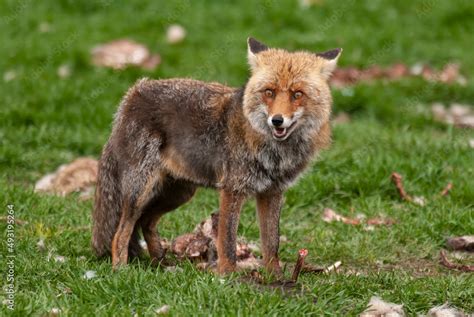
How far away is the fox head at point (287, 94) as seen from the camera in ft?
20.7

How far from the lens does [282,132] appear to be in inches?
249

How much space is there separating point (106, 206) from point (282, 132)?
1.75 meters

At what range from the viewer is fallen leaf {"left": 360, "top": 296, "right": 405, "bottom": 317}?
19.2 ft

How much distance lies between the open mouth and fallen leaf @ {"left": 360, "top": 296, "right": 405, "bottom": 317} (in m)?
1.34

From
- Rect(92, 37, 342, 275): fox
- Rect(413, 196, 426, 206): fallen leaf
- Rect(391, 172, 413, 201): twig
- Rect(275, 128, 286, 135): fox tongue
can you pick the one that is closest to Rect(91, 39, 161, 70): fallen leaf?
Rect(391, 172, 413, 201): twig

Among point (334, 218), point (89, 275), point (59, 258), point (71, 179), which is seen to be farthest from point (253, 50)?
point (71, 179)

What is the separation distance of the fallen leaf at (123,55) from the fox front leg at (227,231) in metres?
6.78

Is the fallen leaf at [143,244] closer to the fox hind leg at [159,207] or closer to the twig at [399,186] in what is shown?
the fox hind leg at [159,207]

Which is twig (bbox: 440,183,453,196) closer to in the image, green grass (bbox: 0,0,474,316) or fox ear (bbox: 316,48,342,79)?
green grass (bbox: 0,0,474,316)

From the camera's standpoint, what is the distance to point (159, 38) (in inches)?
557

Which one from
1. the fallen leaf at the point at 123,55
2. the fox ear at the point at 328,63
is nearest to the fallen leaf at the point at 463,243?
the fox ear at the point at 328,63

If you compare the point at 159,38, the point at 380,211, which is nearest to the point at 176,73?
the point at 159,38

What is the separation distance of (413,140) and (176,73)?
13.4 feet

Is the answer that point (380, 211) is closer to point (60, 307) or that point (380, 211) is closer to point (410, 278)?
point (410, 278)
